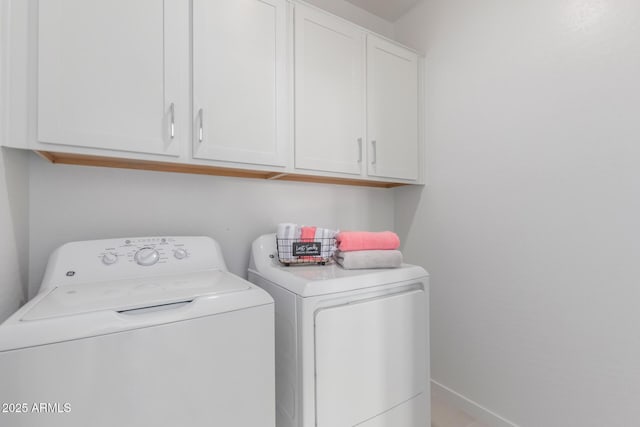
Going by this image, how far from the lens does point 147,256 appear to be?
1.24 meters

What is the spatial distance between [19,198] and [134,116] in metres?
0.54

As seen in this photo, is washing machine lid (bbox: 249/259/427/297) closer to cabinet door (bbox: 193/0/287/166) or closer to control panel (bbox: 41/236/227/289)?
control panel (bbox: 41/236/227/289)

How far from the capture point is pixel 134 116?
45.5 inches

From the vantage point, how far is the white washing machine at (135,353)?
671 millimetres

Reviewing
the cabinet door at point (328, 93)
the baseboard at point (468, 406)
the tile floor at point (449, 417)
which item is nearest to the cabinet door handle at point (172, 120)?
the cabinet door at point (328, 93)

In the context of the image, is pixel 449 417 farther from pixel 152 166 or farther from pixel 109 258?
pixel 152 166

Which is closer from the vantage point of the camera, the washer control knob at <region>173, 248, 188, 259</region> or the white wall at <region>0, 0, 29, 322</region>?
the white wall at <region>0, 0, 29, 322</region>

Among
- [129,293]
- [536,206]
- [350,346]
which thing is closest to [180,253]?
[129,293]

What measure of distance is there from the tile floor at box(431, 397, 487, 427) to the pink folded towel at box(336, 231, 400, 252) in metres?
1.16

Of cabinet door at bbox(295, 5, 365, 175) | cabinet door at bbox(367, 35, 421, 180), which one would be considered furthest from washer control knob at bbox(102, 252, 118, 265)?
cabinet door at bbox(367, 35, 421, 180)

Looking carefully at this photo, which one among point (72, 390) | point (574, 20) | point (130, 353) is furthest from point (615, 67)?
point (72, 390)

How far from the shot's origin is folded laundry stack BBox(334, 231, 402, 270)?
4.60ft

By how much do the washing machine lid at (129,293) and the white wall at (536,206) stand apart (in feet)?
4.81

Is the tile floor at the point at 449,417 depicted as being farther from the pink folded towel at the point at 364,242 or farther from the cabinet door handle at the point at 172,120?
the cabinet door handle at the point at 172,120
